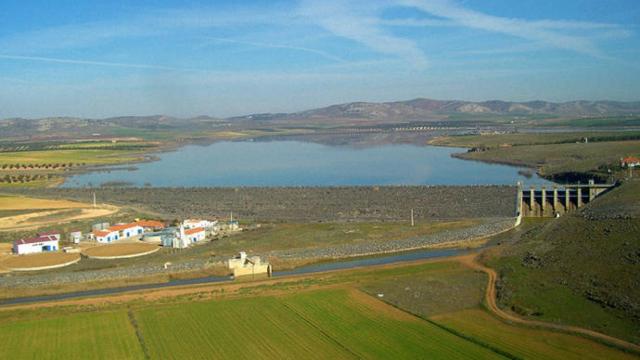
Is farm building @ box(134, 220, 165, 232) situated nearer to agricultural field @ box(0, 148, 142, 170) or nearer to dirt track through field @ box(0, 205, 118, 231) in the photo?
dirt track through field @ box(0, 205, 118, 231)

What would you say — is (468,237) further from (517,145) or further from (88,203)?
(517,145)

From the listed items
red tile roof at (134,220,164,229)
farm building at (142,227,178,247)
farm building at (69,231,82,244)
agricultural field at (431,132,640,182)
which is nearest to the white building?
farm building at (69,231,82,244)

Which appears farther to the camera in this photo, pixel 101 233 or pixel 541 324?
pixel 101 233

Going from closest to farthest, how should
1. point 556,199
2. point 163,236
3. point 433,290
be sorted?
1. point 433,290
2. point 163,236
3. point 556,199

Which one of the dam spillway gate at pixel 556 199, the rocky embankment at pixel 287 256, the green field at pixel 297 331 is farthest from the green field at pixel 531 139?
the green field at pixel 297 331

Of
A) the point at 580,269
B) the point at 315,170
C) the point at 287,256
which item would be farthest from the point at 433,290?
the point at 315,170

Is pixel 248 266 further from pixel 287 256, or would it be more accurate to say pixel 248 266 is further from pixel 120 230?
pixel 120 230

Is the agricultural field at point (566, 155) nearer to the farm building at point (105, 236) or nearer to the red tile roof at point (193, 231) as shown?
the red tile roof at point (193, 231)
